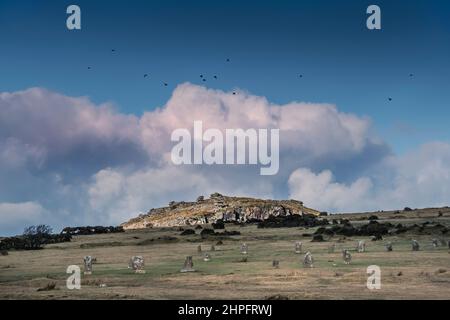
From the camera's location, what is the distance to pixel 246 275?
3978cm

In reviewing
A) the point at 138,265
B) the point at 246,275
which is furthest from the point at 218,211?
the point at 246,275

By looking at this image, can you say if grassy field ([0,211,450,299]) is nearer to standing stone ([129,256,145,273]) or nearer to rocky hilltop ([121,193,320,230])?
standing stone ([129,256,145,273])

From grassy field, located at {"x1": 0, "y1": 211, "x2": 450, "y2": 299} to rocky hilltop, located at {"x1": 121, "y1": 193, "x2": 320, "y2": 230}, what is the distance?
60.5 metres

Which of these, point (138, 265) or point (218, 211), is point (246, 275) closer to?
point (138, 265)

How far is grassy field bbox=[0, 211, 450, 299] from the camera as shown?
32.2m

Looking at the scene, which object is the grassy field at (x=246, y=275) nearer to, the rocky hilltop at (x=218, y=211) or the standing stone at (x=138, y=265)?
the standing stone at (x=138, y=265)

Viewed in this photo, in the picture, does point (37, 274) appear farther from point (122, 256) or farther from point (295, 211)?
point (295, 211)

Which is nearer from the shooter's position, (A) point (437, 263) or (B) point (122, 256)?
(A) point (437, 263)

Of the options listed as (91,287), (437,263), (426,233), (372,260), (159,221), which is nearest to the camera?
(91,287)

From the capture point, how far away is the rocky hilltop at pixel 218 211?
124562mm
